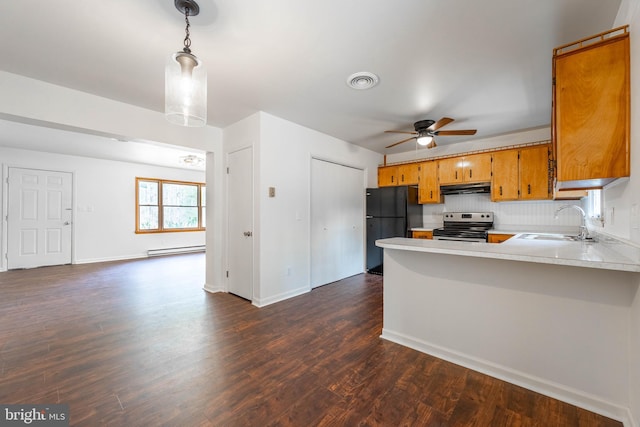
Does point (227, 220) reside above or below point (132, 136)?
below

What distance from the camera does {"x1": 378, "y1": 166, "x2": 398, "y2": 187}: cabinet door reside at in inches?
205

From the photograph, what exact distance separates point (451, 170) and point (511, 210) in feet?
3.93

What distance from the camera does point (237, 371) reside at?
1.91 m

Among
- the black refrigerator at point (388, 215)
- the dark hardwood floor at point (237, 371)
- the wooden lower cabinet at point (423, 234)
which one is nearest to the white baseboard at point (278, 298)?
the dark hardwood floor at point (237, 371)

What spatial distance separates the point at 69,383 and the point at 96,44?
8.24 ft

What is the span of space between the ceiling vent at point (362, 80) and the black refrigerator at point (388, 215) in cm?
248

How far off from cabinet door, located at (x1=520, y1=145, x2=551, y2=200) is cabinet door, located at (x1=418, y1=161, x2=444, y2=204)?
1.23m

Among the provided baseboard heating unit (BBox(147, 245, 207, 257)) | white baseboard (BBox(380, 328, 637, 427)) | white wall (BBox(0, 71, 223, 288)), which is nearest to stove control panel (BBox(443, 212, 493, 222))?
white baseboard (BBox(380, 328, 637, 427))

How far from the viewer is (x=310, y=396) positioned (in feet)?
5.41

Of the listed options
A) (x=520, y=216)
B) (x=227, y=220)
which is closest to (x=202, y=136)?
(x=227, y=220)

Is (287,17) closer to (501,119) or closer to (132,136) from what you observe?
(132,136)

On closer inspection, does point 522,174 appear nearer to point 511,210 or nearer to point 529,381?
point 511,210

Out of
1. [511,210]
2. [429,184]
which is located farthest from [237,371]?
[511,210]

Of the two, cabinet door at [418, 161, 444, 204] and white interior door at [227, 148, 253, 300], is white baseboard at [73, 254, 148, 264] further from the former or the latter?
cabinet door at [418, 161, 444, 204]
